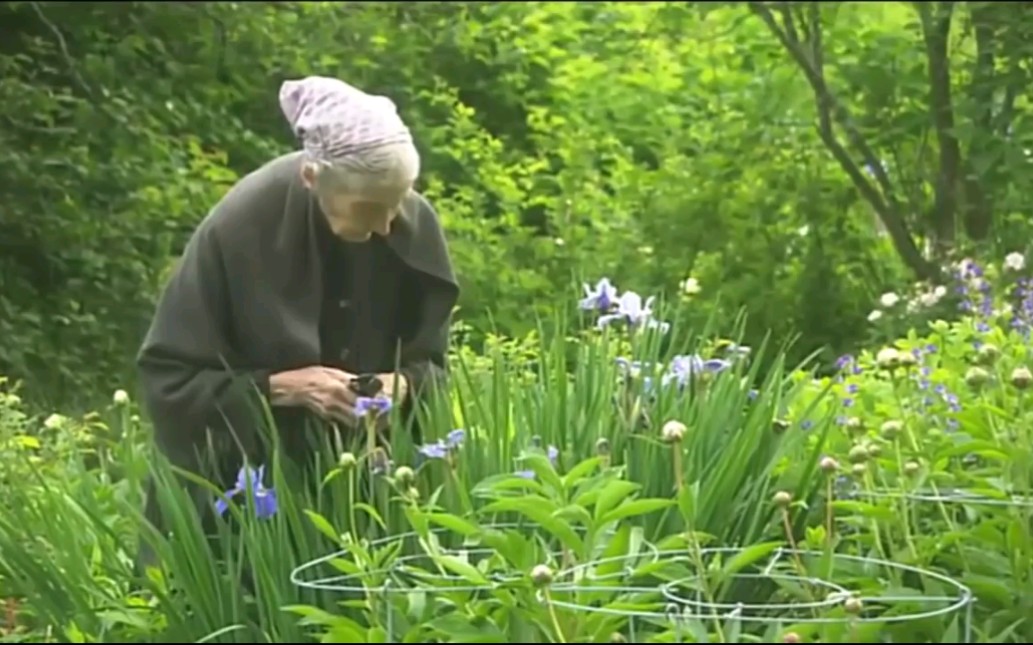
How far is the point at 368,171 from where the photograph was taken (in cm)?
278

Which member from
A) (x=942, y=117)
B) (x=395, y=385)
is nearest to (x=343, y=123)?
(x=395, y=385)

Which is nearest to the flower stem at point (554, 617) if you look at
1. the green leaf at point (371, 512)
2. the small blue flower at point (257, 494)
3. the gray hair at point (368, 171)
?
the green leaf at point (371, 512)

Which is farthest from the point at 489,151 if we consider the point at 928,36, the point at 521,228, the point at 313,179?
the point at 313,179

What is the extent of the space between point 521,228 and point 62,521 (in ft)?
13.2

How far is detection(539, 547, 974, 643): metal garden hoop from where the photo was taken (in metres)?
2.01

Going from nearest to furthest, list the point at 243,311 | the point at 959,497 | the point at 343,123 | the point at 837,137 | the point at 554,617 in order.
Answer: the point at 554,617 → the point at 959,497 → the point at 343,123 → the point at 243,311 → the point at 837,137

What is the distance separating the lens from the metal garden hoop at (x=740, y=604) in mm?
2010

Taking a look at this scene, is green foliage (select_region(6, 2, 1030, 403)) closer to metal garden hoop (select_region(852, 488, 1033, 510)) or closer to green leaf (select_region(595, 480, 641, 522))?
metal garden hoop (select_region(852, 488, 1033, 510))

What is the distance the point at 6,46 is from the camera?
6.37 metres

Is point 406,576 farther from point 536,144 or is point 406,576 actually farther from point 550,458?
point 536,144

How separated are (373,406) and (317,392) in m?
0.27

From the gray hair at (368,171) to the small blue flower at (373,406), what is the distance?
367 mm

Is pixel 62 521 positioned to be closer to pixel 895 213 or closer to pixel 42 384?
pixel 42 384

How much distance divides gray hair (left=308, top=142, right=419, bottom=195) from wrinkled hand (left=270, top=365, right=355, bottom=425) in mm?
307
